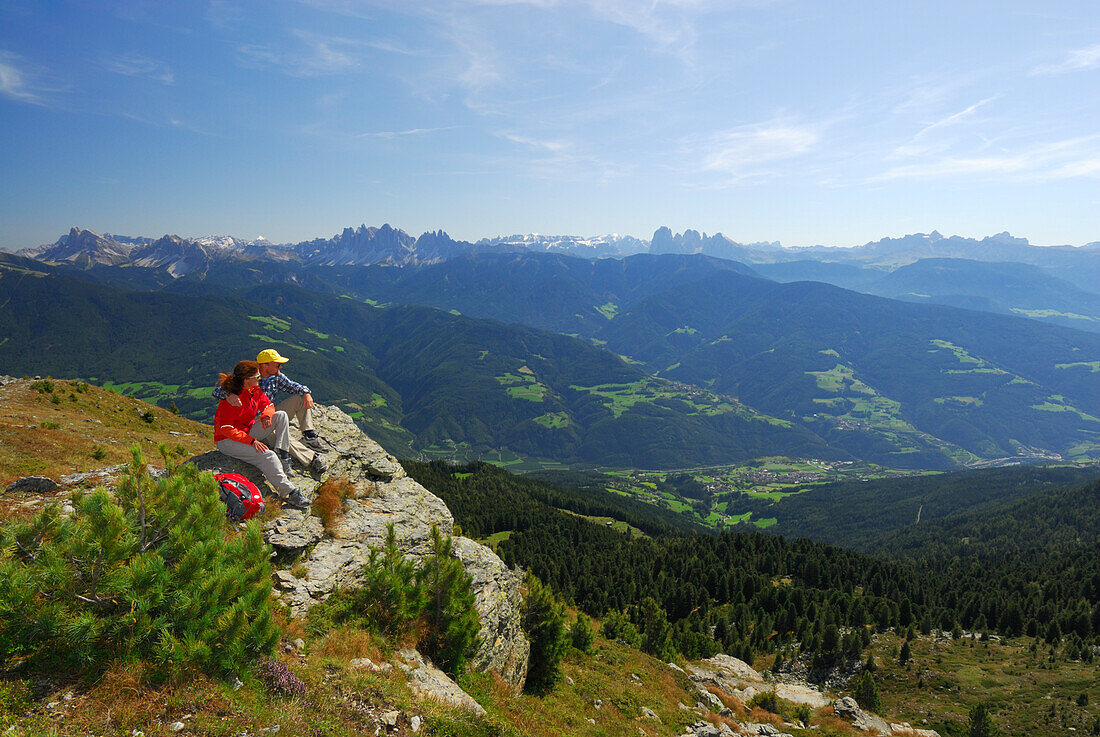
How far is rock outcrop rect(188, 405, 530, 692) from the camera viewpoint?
1611cm

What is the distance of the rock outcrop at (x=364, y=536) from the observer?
16.1 meters

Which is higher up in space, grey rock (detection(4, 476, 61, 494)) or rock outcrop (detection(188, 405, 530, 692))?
grey rock (detection(4, 476, 61, 494))

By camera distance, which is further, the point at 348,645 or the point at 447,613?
the point at 447,613

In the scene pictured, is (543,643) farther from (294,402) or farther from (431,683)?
(294,402)

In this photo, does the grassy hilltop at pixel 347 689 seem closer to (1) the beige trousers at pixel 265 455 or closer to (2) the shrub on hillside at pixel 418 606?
(2) the shrub on hillside at pixel 418 606

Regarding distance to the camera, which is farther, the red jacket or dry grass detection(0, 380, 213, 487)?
dry grass detection(0, 380, 213, 487)

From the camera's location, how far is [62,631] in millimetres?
7867

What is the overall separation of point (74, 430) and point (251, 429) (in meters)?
25.0

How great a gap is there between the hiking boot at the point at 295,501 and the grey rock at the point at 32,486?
8.05 meters

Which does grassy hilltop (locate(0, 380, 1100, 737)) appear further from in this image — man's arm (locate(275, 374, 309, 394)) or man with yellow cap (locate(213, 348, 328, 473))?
man's arm (locate(275, 374, 309, 394))

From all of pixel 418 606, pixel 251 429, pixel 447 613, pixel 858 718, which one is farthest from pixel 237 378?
pixel 858 718

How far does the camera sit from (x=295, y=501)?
58.9 ft

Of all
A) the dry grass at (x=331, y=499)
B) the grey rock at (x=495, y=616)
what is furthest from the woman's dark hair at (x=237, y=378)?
the grey rock at (x=495, y=616)

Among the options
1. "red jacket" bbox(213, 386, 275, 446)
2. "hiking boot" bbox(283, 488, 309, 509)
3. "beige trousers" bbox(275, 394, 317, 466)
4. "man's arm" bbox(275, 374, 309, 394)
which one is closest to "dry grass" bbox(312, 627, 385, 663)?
"hiking boot" bbox(283, 488, 309, 509)
